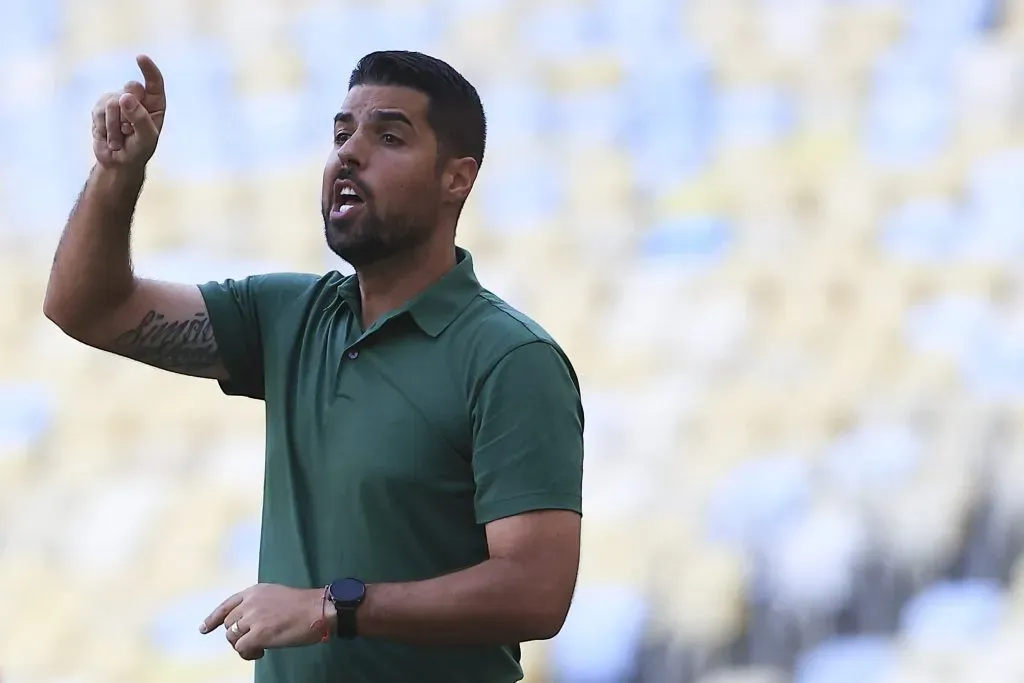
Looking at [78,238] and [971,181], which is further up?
[971,181]

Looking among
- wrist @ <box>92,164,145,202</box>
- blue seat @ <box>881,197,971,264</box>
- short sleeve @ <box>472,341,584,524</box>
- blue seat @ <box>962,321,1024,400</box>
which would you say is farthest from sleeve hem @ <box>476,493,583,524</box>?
blue seat @ <box>881,197,971,264</box>

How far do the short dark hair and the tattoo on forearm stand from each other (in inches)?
7.8

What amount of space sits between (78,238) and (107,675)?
6.88 feet

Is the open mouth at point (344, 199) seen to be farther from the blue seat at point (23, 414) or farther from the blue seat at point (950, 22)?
the blue seat at point (950, 22)

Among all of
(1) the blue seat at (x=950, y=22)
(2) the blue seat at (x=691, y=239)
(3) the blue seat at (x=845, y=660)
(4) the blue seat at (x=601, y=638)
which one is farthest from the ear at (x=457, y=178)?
(1) the blue seat at (x=950, y=22)

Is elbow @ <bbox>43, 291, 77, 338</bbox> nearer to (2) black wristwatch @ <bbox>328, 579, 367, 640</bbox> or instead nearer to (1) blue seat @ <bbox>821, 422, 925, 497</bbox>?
(2) black wristwatch @ <bbox>328, 579, 367, 640</bbox>

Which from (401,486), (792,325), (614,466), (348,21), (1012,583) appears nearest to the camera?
(401,486)

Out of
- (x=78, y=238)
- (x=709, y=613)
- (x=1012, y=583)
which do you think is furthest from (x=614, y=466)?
(x=78, y=238)

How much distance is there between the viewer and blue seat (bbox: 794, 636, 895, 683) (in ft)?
8.41

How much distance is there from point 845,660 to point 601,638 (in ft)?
1.46

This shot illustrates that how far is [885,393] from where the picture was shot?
9.39ft

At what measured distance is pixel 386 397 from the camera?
34.7 inches

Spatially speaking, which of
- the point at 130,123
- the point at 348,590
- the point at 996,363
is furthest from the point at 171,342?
the point at 996,363

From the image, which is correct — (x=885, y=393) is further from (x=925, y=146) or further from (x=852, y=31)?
(x=852, y=31)
